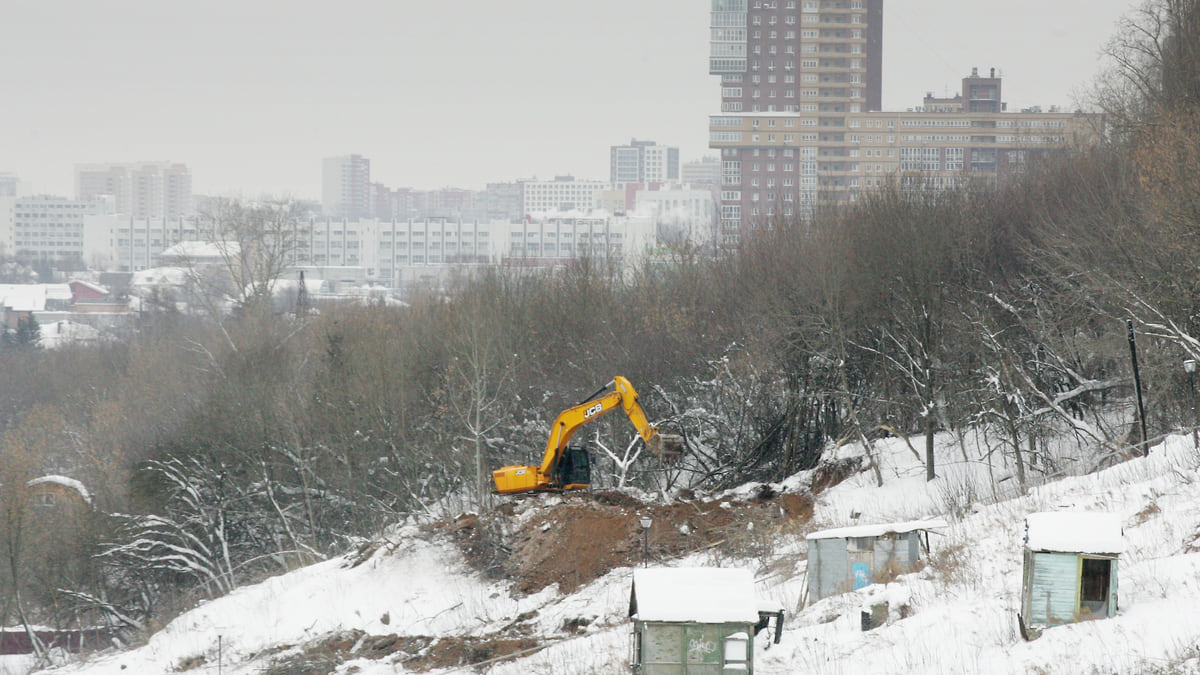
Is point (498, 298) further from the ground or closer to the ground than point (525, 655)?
further from the ground

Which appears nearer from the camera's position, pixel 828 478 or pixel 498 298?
pixel 828 478

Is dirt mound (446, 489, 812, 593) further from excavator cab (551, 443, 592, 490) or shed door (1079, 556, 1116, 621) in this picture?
shed door (1079, 556, 1116, 621)

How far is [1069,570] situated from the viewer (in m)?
10.9

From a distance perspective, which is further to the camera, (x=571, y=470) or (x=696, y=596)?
(x=571, y=470)

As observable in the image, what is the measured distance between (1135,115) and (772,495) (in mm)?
13046

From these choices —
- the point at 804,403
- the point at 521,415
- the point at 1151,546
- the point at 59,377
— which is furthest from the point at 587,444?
the point at 59,377

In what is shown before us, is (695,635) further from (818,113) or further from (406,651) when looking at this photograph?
(818,113)

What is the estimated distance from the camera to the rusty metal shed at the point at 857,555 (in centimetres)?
1455

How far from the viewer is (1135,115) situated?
94.2ft

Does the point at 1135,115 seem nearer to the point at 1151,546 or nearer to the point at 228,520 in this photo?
the point at 1151,546

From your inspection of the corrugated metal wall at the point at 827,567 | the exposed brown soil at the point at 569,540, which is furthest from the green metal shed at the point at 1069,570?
the exposed brown soil at the point at 569,540

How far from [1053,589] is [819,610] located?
11.2 ft


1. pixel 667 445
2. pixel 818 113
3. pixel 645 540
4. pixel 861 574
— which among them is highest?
pixel 818 113

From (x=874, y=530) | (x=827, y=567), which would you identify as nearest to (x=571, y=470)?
(x=827, y=567)
